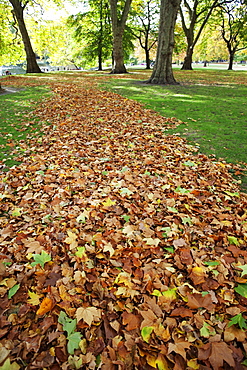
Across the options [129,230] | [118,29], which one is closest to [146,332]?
[129,230]

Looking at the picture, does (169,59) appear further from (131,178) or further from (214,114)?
(131,178)

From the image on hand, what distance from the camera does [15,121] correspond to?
22.4ft

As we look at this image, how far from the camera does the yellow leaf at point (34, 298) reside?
197cm

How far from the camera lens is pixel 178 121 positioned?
6781mm

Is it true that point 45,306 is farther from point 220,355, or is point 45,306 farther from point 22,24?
point 22,24

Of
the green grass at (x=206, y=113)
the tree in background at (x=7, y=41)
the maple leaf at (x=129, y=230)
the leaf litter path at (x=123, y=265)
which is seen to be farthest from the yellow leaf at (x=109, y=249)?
the tree in background at (x=7, y=41)

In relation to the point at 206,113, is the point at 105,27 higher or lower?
higher

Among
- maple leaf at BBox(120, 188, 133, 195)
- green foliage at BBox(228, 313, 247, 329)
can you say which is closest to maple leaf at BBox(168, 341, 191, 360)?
green foliage at BBox(228, 313, 247, 329)

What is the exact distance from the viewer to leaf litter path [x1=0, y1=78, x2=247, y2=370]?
5.44 feet

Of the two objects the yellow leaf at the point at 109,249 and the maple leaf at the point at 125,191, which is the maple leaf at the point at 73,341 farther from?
the maple leaf at the point at 125,191

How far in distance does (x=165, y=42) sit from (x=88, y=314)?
12638 mm

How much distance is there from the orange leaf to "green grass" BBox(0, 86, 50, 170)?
128 inches

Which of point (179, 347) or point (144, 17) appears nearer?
point (179, 347)

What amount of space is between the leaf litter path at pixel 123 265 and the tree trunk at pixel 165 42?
358 inches
